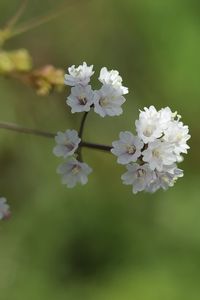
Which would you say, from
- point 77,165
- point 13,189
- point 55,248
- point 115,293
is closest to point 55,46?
point 13,189

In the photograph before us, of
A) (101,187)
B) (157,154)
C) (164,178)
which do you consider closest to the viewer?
(157,154)

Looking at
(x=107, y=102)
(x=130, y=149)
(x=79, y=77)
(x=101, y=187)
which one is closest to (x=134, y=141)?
(x=130, y=149)

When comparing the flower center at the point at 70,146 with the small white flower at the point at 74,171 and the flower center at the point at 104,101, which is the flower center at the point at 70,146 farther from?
the flower center at the point at 104,101

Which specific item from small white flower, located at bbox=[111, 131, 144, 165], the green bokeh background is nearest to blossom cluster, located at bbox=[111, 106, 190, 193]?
small white flower, located at bbox=[111, 131, 144, 165]

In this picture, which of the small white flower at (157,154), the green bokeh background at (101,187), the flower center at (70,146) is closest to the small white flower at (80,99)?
the flower center at (70,146)

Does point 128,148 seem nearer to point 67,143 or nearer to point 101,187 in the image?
point 67,143
